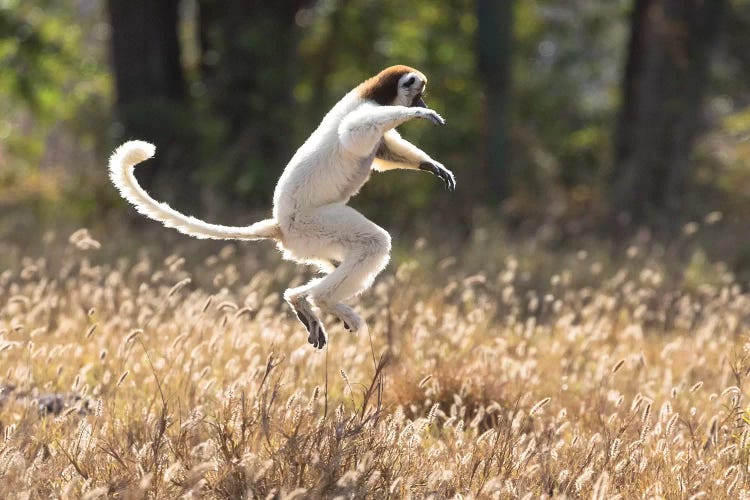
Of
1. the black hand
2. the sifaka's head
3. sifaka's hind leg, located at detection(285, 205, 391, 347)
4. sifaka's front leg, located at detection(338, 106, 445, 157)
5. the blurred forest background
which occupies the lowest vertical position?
the blurred forest background

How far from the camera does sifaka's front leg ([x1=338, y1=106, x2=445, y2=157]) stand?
153 inches

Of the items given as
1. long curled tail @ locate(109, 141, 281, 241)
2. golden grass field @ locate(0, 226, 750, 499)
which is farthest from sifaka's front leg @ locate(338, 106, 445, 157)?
golden grass field @ locate(0, 226, 750, 499)

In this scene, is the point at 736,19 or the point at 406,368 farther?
the point at 736,19

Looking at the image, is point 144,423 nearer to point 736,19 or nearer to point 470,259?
point 470,259

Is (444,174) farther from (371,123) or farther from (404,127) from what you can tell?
(404,127)

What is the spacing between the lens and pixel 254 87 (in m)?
14.4

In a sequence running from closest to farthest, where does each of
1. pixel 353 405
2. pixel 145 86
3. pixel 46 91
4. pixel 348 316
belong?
pixel 348 316 < pixel 353 405 < pixel 145 86 < pixel 46 91

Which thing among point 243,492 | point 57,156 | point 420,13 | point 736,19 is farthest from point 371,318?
point 57,156

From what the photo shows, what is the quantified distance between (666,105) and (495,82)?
7.54ft

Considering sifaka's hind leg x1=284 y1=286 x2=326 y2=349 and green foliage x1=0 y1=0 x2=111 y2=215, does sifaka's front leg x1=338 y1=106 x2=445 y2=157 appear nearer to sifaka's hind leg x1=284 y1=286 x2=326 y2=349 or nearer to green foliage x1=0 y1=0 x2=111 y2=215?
sifaka's hind leg x1=284 y1=286 x2=326 y2=349

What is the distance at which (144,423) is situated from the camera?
5.10 meters

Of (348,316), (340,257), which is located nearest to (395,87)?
(340,257)

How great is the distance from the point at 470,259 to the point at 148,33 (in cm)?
579

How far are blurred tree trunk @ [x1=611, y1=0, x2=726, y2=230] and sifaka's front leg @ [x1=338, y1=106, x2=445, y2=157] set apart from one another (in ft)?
32.8
